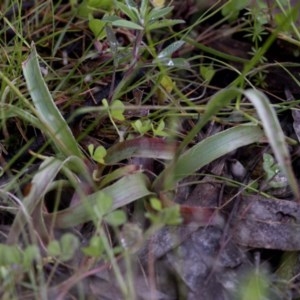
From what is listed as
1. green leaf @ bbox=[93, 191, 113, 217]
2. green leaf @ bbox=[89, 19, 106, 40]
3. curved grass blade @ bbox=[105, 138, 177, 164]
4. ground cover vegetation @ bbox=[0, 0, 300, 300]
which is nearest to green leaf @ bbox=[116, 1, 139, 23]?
ground cover vegetation @ bbox=[0, 0, 300, 300]

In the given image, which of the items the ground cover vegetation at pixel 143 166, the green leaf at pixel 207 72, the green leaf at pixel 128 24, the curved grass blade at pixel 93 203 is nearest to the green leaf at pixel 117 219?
the ground cover vegetation at pixel 143 166

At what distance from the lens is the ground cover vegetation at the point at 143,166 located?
111cm

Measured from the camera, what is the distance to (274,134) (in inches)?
43.0

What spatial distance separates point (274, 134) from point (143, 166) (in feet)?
1.10

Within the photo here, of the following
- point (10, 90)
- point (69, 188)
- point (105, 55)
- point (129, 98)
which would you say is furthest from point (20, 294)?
point (105, 55)

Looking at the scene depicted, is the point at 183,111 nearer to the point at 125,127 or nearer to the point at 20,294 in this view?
the point at 125,127

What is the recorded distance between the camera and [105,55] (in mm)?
1606

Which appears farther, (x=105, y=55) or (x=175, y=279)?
(x=105, y=55)

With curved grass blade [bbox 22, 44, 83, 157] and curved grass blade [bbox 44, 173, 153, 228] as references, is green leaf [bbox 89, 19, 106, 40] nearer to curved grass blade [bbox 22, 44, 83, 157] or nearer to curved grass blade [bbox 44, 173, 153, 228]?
curved grass blade [bbox 22, 44, 83, 157]

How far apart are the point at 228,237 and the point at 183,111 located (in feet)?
1.12

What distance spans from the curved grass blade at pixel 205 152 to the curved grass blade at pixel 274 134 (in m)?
0.17

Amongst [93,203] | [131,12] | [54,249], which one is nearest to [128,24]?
[131,12]

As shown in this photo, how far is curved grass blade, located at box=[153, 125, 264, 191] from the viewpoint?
125 centimetres

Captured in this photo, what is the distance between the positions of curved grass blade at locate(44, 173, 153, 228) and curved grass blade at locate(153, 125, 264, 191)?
0.05 m
